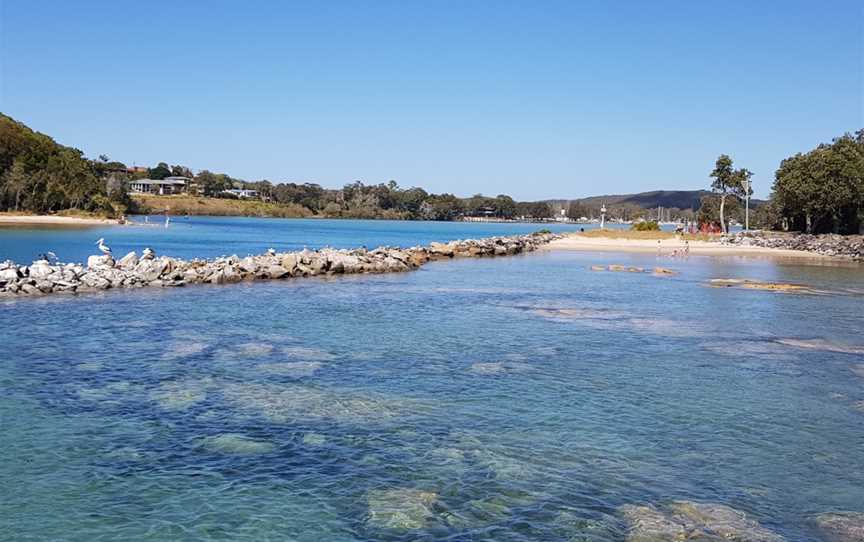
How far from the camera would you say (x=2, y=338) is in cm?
1753

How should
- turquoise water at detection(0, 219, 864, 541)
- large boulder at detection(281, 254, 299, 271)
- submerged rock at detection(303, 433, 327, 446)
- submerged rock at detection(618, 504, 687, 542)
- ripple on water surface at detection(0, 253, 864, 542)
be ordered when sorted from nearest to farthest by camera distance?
submerged rock at detection(618, 504, 687, 542), ripple on water surface at detection(0, 253, 864, 542), turquoise water at detection(0, 219, 864, 541), submerged rock at detection(303, 433, 327, 446), large boulder at detection(281, 254, 299, 271)

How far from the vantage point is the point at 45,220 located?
108938mm

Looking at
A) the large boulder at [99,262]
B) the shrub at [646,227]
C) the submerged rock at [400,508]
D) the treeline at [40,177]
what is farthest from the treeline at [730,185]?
the submerged rock at [400,508]

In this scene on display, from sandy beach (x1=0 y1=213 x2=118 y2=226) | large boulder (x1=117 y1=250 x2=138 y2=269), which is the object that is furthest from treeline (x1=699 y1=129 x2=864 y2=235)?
sandy beach (x1=0 y1=213 x2=118 y2=226)

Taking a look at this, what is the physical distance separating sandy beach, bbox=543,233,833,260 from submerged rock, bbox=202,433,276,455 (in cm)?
6097

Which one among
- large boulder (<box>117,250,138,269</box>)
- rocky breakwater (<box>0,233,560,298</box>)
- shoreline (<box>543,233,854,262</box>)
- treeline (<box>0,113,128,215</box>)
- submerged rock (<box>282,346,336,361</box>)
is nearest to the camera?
submerged rock (<box>282,346,336,361</box>)

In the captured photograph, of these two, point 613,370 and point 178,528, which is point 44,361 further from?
point 613,370

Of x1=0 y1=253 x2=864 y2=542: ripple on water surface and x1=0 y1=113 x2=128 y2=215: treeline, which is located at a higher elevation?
x1=0 y1=113 x2=128 y2=215: treeline

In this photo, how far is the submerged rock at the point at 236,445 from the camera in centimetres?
1002

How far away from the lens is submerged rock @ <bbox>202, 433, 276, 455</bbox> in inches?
394

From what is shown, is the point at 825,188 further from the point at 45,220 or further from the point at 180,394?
the point at 45,220

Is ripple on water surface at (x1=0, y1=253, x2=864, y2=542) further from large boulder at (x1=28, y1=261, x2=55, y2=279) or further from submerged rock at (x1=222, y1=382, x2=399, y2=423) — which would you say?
large boulder at (x1=28, y1=261, x2=55, y2=279)

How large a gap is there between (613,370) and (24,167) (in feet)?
406

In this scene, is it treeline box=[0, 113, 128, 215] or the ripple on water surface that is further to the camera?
treeline box=[0, 113, 128, 215]
